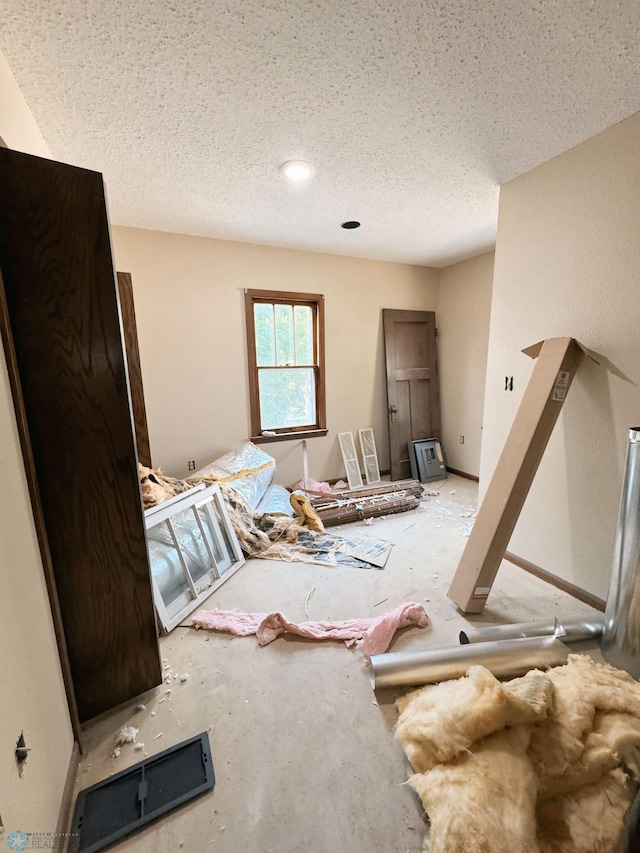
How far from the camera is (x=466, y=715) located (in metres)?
1.10

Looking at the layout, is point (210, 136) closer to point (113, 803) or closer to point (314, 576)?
point (314, 576)

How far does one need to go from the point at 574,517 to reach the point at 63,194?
282 centimetres

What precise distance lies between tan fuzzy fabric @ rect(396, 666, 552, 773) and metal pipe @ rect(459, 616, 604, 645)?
0.40 meters

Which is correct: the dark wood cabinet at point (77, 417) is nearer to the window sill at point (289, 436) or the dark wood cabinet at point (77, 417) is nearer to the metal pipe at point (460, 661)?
the metal pipe at point (460, 661)

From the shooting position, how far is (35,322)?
44.2 inches

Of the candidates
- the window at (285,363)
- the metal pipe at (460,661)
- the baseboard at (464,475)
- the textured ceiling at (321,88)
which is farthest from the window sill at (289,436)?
the metal pipe at (460,661)

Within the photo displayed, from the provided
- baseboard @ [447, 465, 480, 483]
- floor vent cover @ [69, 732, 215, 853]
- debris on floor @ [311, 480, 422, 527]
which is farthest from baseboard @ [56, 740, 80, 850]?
baseboard @ [447, 465, 480, 483]

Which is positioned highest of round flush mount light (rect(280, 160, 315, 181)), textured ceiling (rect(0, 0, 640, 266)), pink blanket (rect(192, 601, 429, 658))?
round flush mount light (rect(280, 160, 315, 181))

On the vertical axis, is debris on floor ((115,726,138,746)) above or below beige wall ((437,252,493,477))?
below

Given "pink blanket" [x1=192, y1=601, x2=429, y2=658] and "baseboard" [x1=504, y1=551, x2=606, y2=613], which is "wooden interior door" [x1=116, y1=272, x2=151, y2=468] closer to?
"pink blanket" [x1=192, y1=601, x2=429, y2=658]

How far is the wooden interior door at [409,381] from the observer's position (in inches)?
165

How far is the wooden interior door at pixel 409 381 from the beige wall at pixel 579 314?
181 centimetres

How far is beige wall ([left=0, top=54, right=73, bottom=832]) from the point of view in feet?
2.53

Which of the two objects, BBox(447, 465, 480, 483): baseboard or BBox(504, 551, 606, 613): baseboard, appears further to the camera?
BBox(447, 465, 480, 483): baseboard
